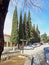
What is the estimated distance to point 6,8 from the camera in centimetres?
266

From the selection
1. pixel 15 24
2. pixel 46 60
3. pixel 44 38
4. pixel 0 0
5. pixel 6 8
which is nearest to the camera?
pixel 0 0

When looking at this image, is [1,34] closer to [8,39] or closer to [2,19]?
[2,19]

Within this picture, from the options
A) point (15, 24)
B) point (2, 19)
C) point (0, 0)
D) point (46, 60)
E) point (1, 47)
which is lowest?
point (46, 60)

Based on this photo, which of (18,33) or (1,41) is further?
(18,33)

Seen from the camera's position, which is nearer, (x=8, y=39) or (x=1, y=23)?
(x=1, y=23)

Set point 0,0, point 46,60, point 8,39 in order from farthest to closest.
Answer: point 8,39 < point 46,60 < point 0,0

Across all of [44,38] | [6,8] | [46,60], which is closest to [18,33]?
[46,60]

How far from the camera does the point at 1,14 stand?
8.50 ft

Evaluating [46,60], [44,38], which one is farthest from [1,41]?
[44,38]

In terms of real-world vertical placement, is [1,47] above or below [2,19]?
below

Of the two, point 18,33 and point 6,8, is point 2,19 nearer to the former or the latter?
point 6,8

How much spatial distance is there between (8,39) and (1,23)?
70346 millimetres

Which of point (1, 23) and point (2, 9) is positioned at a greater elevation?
point (2, 9)

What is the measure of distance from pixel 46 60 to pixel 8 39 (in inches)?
2386
